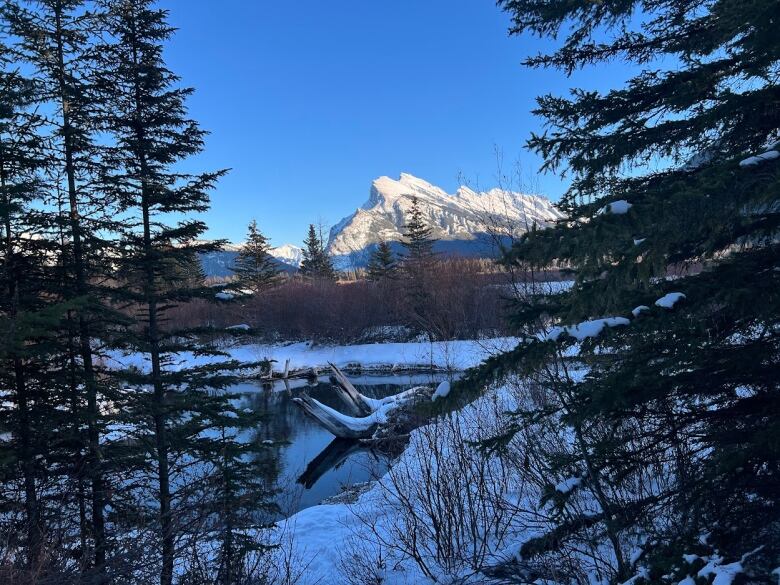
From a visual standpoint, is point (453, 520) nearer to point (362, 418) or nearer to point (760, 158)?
point (760, 158)

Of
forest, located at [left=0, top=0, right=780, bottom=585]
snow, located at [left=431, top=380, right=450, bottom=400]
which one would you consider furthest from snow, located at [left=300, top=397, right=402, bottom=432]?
snow, located at [left=431, top=380, right=450, bottom=400]

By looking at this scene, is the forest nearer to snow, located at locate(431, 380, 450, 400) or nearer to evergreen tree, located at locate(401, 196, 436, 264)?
snow, located at locate(431, 380, 450, 400)

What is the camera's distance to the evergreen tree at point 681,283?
2.27m

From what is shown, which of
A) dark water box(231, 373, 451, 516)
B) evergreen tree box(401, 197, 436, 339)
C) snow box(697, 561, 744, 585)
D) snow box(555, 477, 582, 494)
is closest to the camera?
snow box(697, 561, 744, 585)

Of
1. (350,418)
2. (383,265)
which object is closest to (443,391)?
(350,418)

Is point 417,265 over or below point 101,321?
over

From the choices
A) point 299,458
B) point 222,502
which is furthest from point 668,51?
point 299,458

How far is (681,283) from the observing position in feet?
9.64

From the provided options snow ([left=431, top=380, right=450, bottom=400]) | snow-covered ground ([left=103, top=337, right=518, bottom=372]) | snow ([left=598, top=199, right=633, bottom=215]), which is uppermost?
snow ([left=598, top=199, right=633, bottom=215])

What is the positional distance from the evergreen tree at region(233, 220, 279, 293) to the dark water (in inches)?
680

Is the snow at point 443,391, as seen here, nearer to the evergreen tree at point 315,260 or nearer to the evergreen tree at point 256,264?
the evergreen tree at point 256,264

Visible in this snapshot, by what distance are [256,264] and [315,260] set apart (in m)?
11.4

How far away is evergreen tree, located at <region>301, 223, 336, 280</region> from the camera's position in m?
51.7

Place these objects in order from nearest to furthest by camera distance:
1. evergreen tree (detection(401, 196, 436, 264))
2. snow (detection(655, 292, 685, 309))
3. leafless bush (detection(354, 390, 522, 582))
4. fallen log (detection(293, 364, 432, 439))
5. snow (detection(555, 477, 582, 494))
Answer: snow (detection(655, 292, 685, 309)) → snow (detection(555, 477, 582, 494)) → leafless bush (detection(354, 390, 522, 582)) → fallen log (detection(293, 364, 432, 439)) → evergreen tree (detection(401, 196, 436, 264))
